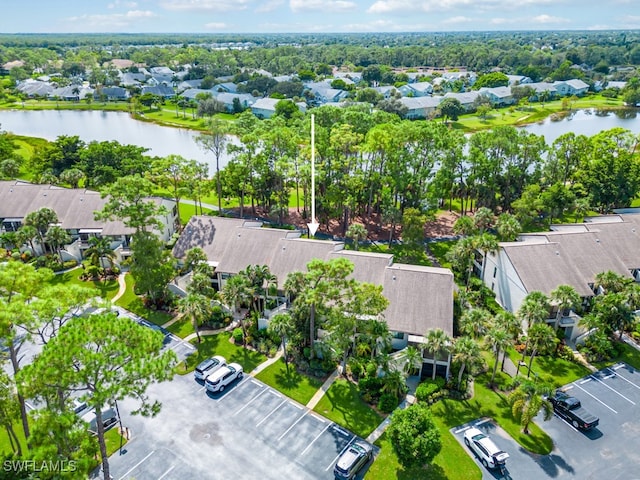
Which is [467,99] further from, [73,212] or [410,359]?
[410,359]

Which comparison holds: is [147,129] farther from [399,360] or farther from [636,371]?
[636,371]

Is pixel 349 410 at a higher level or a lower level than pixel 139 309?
lower

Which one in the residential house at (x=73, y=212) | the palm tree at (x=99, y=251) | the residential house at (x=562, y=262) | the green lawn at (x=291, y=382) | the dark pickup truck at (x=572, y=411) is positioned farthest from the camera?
the residential house at (x=73, y=212)

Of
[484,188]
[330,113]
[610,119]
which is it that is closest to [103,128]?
[330,113]

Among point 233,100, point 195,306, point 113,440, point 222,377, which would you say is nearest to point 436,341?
point 222,377

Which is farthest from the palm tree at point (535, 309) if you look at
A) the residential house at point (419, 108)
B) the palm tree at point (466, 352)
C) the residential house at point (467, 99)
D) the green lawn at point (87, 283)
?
the residential house at point (467, 99)

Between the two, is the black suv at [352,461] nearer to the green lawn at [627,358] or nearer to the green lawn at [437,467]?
the green lawn at [437,467]

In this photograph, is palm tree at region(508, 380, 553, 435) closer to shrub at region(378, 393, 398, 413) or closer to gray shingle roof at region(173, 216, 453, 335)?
gray shingle roof at region(173, 216, 453, 335)
